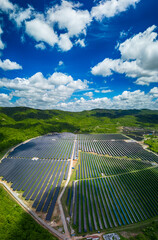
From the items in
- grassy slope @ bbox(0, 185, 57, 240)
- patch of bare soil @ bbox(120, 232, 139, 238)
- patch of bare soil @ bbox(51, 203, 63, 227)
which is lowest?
patch of bare soil @ bbox(120, 232, 139, 238)

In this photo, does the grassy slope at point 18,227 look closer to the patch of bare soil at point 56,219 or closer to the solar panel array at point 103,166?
the patch of bare soil at point 56,219

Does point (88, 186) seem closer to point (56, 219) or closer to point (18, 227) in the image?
point (56, 219)

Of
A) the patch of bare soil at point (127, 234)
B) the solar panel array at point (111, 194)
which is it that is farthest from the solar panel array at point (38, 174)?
the patch of bare soil at point (127, 234)

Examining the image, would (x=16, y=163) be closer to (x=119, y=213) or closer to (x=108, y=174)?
(x=108, y=174)

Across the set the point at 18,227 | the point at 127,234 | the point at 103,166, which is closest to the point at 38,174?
the point at 18,227

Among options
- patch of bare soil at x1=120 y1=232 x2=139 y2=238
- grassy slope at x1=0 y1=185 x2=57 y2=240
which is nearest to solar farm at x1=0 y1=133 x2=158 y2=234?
patch of bare soil at x1=120 y1=232 x2=139 y2=238

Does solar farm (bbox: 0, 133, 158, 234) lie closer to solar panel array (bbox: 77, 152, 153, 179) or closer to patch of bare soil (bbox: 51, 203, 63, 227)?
solar panel array (bbox: 77, 152, 153, 179)
